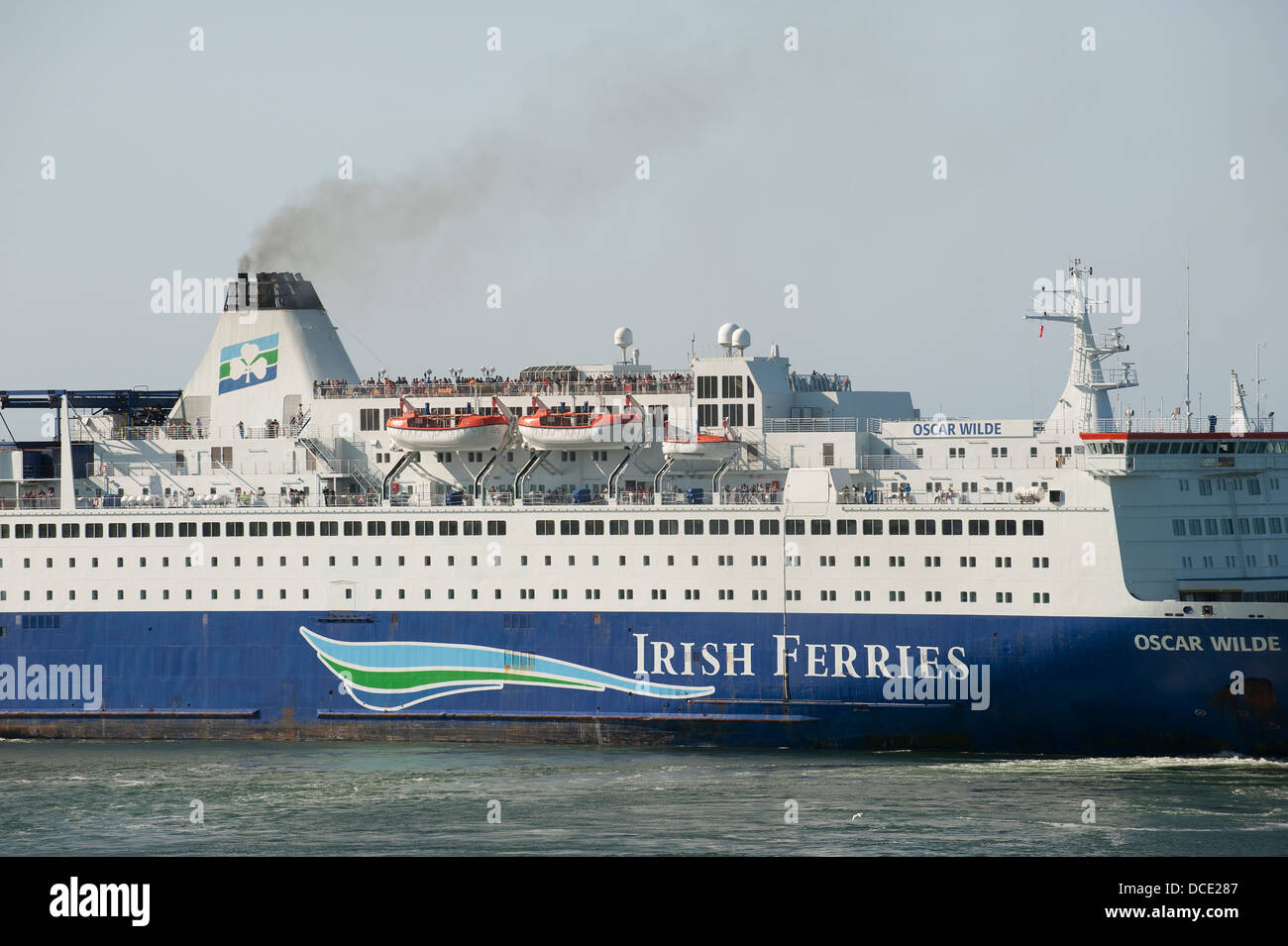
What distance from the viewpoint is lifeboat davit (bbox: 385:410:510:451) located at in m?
35.5

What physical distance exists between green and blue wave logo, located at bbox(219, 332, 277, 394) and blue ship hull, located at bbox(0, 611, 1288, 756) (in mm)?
6946

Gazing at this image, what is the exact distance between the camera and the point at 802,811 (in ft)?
86.9

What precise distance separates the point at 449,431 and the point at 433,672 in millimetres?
5818

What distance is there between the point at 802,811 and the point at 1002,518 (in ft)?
28.5

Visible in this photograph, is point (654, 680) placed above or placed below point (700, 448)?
below

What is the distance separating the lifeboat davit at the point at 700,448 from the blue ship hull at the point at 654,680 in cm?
401

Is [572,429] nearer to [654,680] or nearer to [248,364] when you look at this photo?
[654,680]

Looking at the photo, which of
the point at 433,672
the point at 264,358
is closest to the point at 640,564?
the point at 433,672

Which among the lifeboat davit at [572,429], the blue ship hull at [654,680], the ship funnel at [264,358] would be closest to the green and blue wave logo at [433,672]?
the blue ship hull at [654,680]

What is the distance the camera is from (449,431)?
35.6 m

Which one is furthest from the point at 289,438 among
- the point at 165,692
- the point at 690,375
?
the point at 690,375

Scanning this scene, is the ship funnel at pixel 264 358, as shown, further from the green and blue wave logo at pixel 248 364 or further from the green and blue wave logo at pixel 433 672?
the green and blue wave logo at pixel 433 672

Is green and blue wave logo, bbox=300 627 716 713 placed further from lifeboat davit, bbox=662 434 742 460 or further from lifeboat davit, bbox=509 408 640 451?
lifeboat davit, bbox=662 434 742 460

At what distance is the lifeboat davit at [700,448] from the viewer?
34438 mm
